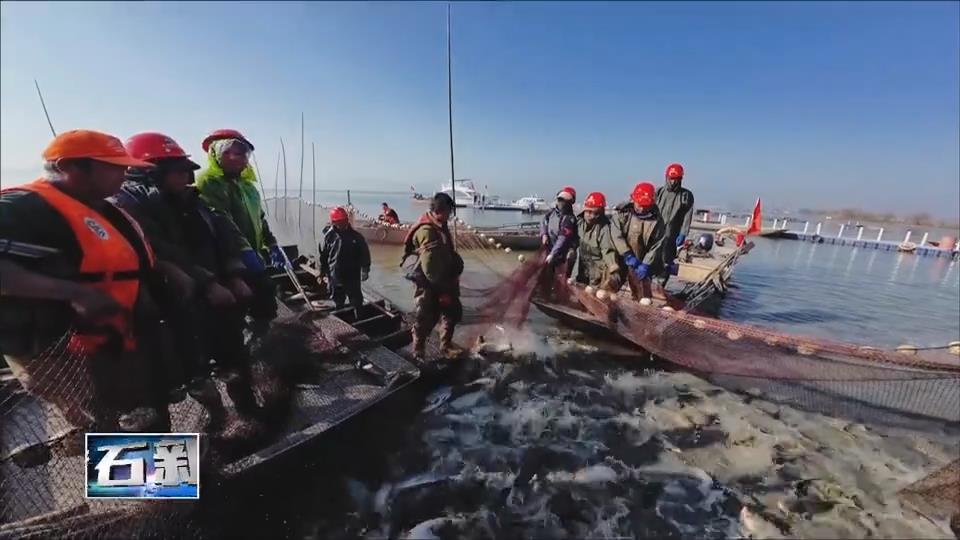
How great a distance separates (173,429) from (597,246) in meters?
6.28

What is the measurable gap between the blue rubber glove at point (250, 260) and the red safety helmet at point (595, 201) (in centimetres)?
523

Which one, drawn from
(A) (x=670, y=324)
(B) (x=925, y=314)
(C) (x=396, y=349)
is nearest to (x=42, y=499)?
(C) (x=396, y=349)

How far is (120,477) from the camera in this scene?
91.4 inches

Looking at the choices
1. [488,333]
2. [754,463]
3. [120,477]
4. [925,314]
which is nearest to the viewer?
[120,477]

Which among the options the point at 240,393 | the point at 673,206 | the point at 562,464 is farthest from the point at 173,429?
the point at 673,206

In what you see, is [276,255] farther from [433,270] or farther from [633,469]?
[633,469]

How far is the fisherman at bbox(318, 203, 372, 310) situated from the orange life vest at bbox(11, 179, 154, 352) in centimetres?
420

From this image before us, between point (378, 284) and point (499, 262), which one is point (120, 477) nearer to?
point (499, 262)

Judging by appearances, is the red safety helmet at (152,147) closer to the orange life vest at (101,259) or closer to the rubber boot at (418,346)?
the orange life vest at (101,259)

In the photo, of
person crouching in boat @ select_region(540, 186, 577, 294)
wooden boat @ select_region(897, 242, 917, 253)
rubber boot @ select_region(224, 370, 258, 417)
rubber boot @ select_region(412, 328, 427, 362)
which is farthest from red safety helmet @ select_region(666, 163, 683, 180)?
wooden boat @ select_region(897, 242, 917, 253)

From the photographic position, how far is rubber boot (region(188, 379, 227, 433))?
3297mm

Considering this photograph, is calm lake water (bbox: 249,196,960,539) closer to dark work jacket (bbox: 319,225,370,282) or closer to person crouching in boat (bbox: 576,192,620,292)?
person crouching in boat (bbox: 576,192,620,292)

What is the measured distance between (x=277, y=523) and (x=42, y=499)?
1.39 metres

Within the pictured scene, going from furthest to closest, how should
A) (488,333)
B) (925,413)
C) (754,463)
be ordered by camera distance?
(488,333) < (925,413) < (754,463)
